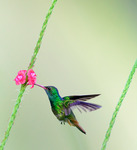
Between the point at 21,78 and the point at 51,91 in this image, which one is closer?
the point at 21,78

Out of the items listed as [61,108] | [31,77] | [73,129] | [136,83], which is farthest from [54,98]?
[136,83]

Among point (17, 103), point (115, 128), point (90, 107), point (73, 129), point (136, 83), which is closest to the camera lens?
point (17, 103)

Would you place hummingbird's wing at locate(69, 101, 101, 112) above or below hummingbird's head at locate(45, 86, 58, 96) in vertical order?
below

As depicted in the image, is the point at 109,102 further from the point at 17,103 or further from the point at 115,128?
the point at 17,103

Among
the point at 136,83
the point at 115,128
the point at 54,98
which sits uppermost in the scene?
the point at 136,83

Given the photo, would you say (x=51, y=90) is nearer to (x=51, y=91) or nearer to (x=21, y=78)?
(x=51, y=91)

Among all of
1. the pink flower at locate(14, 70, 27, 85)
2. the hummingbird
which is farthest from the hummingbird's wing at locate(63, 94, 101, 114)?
the pink flower at locate(14, 70, 27, 85)

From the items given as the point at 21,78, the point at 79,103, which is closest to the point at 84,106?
the point at 79,103

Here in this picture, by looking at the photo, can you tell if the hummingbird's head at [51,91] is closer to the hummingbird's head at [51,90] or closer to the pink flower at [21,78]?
the hummingbird's head at [51,90]

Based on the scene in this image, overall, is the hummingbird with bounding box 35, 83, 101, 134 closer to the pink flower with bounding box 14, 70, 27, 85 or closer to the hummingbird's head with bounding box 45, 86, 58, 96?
the hummingbird's head with bounding box 45, 86, 58, 96

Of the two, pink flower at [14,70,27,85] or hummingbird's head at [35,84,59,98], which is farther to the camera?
hummingbird's head at [35,84,59,98]

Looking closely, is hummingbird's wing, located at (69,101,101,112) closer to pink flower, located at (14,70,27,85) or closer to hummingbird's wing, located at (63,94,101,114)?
hummingbird's wing, located at (63,94,101,114)
